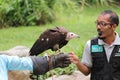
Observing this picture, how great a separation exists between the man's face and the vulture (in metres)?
0.38

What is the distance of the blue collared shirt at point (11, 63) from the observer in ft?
10.4

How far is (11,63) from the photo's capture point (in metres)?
3.24

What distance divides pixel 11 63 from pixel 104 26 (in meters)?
1.17

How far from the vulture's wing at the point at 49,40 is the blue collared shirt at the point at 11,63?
114cm

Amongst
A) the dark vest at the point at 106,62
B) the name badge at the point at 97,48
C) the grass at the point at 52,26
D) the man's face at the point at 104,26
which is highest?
the man's face at the point at 104,26

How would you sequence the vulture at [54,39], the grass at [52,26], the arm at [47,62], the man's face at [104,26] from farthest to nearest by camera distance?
the grass at [52,26] → the vulture at [54,39] → the man's face at [104,26] → the arm at [47,62]

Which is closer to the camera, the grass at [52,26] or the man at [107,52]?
the man at [107,52]

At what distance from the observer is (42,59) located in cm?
338

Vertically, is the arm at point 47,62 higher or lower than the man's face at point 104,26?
lower

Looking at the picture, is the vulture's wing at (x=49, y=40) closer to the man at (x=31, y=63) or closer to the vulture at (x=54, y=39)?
the vulture at (x=54, y=39)

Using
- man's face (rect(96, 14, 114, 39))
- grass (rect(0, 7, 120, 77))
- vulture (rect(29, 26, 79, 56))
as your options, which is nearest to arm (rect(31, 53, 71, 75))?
man's face (rect(96, 14, 114, 39))

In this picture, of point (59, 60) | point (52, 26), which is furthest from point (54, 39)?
point (52, 26)

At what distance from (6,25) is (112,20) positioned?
8452 millimetres

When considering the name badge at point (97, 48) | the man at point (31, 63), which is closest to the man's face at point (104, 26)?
the name badge at point (97, 48)
